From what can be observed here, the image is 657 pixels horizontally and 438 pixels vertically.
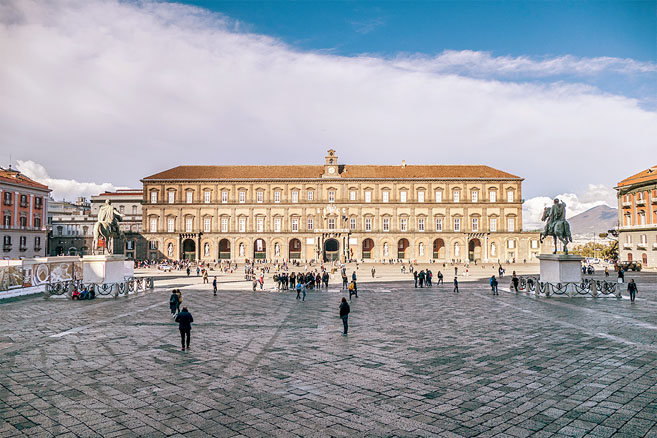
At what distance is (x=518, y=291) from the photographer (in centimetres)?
2500

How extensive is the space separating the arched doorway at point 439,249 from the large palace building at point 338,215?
209 millimetres

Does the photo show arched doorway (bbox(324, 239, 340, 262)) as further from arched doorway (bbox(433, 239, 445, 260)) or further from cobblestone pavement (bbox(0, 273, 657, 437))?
cobblestone pavement (bbox(0, 273, 657, 437))

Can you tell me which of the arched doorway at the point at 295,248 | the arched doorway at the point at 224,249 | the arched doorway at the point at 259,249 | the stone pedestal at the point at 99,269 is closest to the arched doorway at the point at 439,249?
the arched doorway at the point at 295,248

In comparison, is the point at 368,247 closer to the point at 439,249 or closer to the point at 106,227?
the point at 439,249

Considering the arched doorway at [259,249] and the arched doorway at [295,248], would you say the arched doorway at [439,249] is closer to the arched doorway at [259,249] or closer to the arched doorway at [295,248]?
the arched doorway at [295,248]

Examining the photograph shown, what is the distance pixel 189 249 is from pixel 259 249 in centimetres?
1112

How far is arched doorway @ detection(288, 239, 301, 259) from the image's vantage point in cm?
6794

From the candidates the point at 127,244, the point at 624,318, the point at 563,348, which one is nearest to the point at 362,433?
the point at 563,348

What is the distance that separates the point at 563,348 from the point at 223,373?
8.44 metres

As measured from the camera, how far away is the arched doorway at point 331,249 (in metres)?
67.0

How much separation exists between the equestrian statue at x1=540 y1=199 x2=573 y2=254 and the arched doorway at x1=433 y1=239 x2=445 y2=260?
42.8m

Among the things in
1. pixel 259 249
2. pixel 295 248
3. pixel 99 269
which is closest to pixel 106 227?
pixel 99 269

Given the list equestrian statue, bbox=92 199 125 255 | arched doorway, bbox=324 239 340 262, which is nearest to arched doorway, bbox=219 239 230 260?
arched doorway, bbox=324 239 340 262

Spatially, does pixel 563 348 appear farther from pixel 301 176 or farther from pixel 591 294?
pixel 301 176
